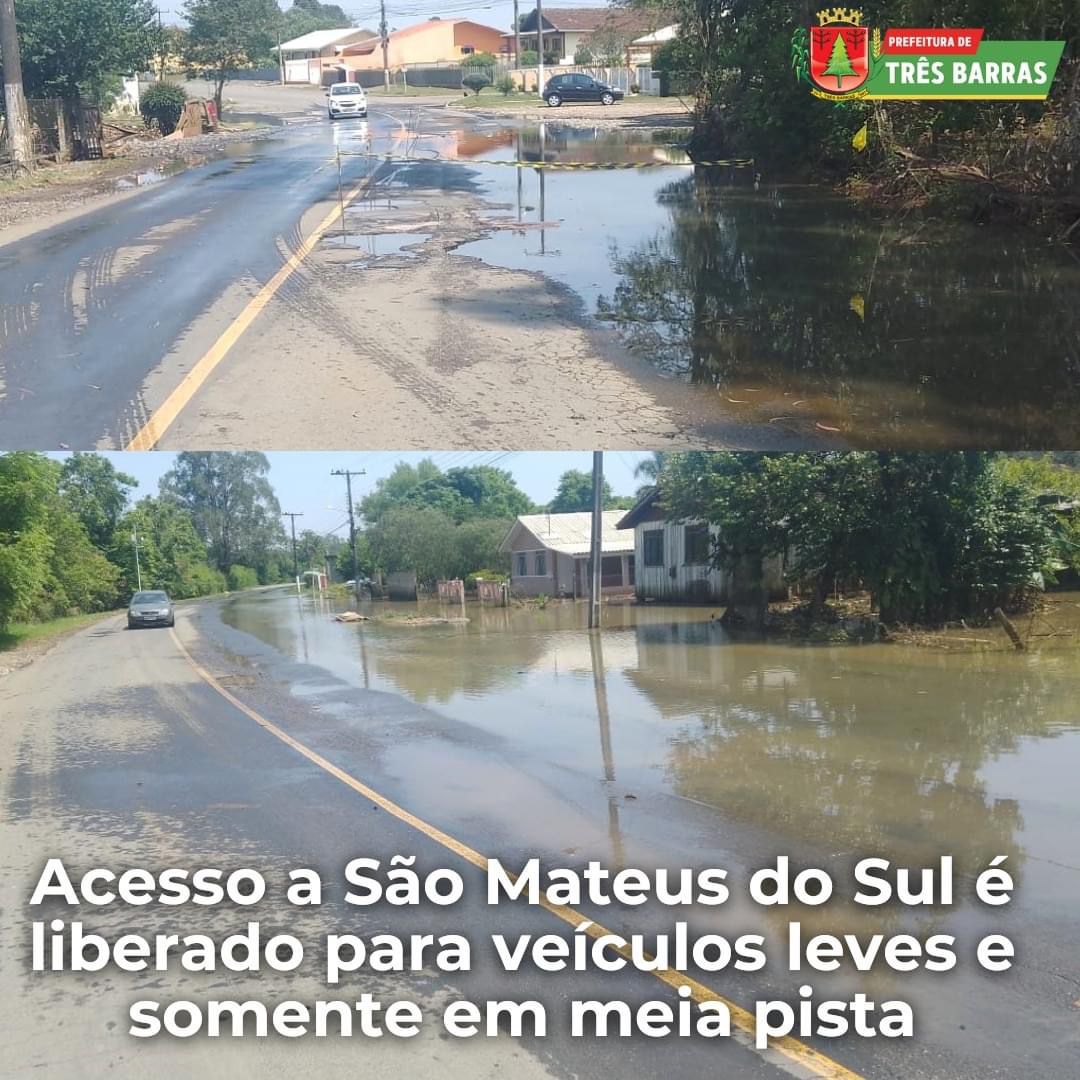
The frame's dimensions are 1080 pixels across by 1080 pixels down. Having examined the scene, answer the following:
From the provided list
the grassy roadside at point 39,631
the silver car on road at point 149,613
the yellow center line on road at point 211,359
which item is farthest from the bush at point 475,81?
the yellow center line on road at point 211,359

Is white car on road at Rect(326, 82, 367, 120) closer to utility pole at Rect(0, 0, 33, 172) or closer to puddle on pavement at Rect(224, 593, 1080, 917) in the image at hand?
utility pole at Rect(0, 0, 33, 172)

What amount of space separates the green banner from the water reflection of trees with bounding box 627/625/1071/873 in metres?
8.96

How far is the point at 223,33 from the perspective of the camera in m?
67.2

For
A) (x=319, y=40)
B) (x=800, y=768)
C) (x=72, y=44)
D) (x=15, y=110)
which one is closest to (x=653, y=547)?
(x=15, y=110)

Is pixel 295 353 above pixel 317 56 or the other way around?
the other way around

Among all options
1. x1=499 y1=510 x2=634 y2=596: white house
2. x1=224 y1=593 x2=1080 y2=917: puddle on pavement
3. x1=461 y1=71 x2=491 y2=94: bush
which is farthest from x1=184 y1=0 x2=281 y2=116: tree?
x1=224 y1=593 x2=1080 y2=917: puddle on pavement

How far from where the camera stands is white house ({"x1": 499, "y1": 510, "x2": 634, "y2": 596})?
133 feet

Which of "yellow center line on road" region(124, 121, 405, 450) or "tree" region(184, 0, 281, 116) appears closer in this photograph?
"yellow center line on road" region(124, 121, 405, 450)

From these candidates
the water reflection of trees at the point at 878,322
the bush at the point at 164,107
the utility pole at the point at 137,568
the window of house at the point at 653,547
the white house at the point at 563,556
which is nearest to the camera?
the water reflection of trees at the point at 878,322

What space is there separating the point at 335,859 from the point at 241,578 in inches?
2892

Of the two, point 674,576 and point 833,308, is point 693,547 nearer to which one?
point 674,576

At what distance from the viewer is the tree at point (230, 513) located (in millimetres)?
77125

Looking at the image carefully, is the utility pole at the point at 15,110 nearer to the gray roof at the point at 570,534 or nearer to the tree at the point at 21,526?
the tree at the point at 21,526

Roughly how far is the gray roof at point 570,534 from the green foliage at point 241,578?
36.5 meters
